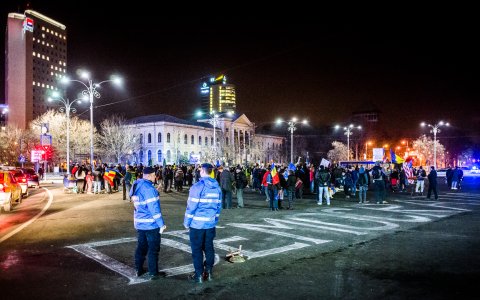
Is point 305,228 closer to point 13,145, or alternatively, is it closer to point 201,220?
point 201,220

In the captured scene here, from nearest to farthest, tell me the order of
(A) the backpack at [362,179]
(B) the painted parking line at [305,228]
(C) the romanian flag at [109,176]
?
(B) the painted parking line at [305,228], (A) the backpack at [362,179], (C) the romanian flag at [109,176]

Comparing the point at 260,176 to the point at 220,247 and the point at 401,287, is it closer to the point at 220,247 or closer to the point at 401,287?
the point at 220,247

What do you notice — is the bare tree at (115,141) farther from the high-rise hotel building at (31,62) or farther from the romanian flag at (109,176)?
the high-rise hotel building at (31,62)

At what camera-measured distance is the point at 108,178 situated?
2559 centimetres

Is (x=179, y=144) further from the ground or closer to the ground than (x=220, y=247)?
further from the ground

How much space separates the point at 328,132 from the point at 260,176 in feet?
341

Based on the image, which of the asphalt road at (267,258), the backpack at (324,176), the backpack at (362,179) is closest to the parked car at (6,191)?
the asphalt road at (267,258)

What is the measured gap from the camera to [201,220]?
632cm

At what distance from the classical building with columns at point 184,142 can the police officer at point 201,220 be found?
246 ft

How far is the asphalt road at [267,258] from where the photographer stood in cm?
599

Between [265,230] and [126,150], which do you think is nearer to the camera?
[265,230]

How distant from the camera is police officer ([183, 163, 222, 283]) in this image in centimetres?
633

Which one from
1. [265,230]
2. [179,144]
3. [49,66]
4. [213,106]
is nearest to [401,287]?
[265,230]

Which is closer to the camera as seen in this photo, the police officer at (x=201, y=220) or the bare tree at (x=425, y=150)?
the police officer at (x=201, y=220)
